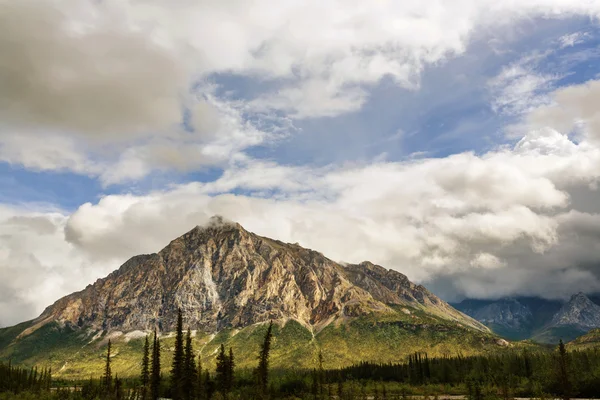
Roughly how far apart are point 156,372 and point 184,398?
2020 cm

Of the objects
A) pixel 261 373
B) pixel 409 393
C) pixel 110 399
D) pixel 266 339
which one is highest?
pixel 266 339

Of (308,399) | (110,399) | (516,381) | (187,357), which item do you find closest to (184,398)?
(187,357)

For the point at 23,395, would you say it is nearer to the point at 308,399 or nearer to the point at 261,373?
the point at 308,399

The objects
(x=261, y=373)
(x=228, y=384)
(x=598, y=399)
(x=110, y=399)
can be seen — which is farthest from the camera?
(x=598, y=399)

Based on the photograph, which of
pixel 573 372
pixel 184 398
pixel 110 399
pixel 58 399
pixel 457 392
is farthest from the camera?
pixel 457 392

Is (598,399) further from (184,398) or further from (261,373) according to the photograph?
(184,398)

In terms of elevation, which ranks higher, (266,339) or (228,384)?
(266,339)

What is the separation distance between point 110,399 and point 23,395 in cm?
3851

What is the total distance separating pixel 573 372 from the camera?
6629 inches

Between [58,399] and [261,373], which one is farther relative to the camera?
[58,399]

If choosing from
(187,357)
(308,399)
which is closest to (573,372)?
(308,399)

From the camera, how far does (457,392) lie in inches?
7475

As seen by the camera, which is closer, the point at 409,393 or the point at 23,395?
the point at 23,395

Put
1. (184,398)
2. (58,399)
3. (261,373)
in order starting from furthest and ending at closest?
1. (58,399)
2. (184,398)
3. (261,373)
